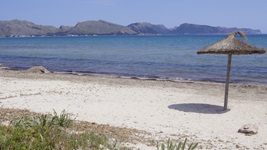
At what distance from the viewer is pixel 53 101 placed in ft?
40.1

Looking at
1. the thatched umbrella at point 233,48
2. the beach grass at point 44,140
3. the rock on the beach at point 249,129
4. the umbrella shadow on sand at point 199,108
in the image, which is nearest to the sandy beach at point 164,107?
the umbrella shadow on sand at point 199,108

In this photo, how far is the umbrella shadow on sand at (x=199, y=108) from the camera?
453 inches

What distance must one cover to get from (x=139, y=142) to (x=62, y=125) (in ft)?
5.68

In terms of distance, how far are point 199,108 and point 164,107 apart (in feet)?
3.88

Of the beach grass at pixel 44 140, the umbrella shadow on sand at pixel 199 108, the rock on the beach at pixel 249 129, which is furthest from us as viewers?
the umbrella shadow on sand at pixel 199 108

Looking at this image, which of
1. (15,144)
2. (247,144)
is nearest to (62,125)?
(15,144)


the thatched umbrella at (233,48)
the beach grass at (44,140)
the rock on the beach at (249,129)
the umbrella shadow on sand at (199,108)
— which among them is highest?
the thatched umbrella at (233,48)

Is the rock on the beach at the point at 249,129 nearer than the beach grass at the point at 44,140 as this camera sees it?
No

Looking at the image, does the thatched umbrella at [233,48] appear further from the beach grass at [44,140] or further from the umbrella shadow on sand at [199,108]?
the beach grass at [44,140]

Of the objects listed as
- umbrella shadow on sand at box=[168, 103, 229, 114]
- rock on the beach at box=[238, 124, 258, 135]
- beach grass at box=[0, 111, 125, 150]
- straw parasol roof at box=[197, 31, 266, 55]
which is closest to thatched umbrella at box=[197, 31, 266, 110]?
straw parasol roof at box=[197, 31, 266, 55]

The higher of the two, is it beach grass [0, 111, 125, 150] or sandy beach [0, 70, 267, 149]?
beach grass [0, 111, 125, 150]

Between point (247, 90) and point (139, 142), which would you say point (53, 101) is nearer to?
point (139, 142)

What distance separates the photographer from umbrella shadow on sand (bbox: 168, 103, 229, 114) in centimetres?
1152

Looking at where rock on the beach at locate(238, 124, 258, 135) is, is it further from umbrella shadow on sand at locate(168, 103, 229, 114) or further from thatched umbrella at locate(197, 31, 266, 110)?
thatched umbrella at locate(197, 31, 266, 110)
